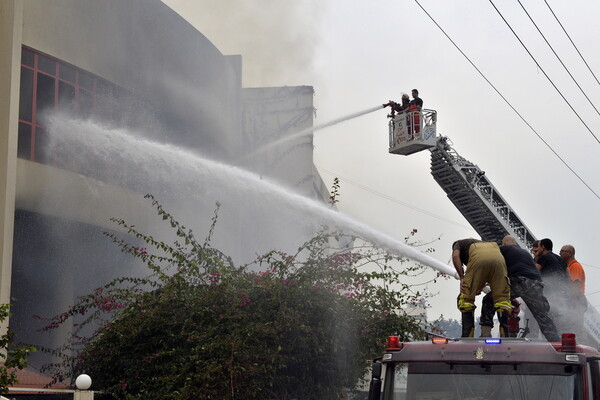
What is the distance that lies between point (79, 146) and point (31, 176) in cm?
195

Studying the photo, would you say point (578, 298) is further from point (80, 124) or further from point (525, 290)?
point (80, 124)

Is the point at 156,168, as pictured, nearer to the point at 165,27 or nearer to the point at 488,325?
the point at 165,27

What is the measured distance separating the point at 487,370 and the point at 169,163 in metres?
16.6

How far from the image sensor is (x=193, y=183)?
23188mm

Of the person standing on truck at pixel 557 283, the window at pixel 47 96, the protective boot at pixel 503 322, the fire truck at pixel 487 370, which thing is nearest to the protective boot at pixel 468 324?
the protective boot at pixel 503 322

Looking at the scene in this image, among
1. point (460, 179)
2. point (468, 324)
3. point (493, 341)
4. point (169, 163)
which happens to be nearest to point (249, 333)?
point (468, 324)

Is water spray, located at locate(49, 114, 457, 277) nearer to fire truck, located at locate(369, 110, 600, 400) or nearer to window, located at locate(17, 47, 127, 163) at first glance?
window, located at locate(17, 47, 127, 163)

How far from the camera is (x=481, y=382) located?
21.7 ft

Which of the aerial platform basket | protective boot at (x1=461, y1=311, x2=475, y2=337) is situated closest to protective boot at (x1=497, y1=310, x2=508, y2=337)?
protective boot at (x1=461, y1=311, x2=475, y2=337)

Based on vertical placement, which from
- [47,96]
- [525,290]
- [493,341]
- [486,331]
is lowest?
[493,341]

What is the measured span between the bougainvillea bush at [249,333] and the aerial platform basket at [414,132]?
28.2ft

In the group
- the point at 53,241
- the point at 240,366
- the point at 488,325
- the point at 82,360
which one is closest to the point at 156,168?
the point at 53,241

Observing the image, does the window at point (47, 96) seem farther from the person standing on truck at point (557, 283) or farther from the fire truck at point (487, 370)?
the fire truck at point (487, 370)

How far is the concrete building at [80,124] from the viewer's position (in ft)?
62.0
